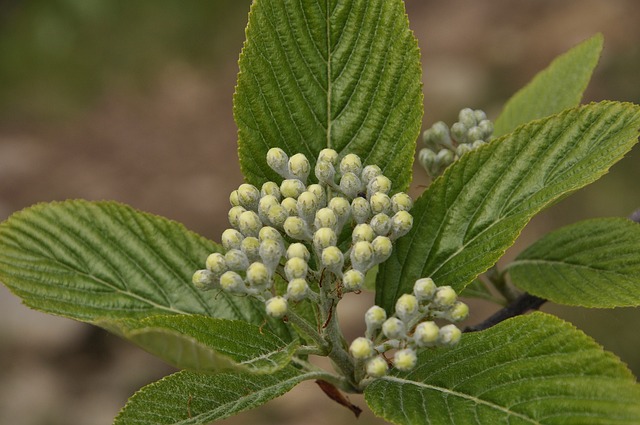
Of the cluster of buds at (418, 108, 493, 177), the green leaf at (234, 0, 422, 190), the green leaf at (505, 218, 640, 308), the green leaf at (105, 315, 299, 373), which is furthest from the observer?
the cluster of buds at (418, 108, 493, 177)

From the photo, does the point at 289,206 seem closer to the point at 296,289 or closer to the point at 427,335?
the point at 296,289

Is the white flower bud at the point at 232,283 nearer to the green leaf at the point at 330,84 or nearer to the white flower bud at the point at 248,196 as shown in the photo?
the white flower bud at the point at 248,196

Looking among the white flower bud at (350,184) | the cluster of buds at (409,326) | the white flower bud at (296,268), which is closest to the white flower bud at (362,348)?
the cluster of buds at (409,326)

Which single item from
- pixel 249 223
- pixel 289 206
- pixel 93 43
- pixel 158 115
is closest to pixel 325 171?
pixel 289 206

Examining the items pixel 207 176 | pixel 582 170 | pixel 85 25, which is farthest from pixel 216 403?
pixel 85 25

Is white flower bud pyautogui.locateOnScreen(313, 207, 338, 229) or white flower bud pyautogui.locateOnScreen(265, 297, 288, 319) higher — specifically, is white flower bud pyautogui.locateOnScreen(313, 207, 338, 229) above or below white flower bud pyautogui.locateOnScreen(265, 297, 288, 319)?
above

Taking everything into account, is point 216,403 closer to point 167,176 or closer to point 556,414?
point 556,414

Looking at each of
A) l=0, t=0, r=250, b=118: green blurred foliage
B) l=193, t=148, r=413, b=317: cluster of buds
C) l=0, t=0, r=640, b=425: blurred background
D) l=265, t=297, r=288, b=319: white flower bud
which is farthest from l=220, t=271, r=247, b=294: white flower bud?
l=0, t=0, r=250, b=118: green blurred foliage

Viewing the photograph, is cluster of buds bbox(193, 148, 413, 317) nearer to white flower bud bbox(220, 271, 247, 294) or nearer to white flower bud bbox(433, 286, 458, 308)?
white flower bud bbox(220, 271, 247, 294)
